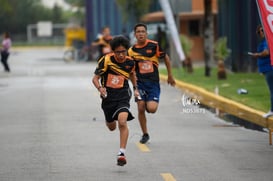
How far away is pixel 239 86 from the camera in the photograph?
77.6 ft

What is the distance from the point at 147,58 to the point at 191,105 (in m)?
7.07

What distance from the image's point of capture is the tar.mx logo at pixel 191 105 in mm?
19734

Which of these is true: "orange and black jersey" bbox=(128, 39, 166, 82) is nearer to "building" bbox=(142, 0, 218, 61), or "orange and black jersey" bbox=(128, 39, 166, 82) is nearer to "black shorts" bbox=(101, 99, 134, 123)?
"black shorts" bbox=(101, 99, 134, 123)

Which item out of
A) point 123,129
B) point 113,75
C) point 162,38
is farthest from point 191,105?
point 162,38

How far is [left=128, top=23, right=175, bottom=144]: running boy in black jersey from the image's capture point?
1377cm

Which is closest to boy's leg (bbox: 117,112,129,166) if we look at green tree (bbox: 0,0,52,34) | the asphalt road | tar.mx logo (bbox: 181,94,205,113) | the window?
the asphalt road

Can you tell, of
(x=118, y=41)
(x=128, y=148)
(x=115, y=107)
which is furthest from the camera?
(x=128, y=148)

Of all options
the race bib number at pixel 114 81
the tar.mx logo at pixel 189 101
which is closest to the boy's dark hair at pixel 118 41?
the race bib number at pixel 114 81

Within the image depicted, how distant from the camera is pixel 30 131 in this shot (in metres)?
15.8

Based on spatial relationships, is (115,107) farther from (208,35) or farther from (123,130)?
(208,35)

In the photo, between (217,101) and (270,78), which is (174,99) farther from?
(270,78)

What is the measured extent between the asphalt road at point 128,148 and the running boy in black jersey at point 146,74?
0.52 metres

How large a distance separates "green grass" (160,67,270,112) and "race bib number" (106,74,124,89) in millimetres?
6152

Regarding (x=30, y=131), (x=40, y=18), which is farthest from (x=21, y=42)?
(x=30, y=131)
